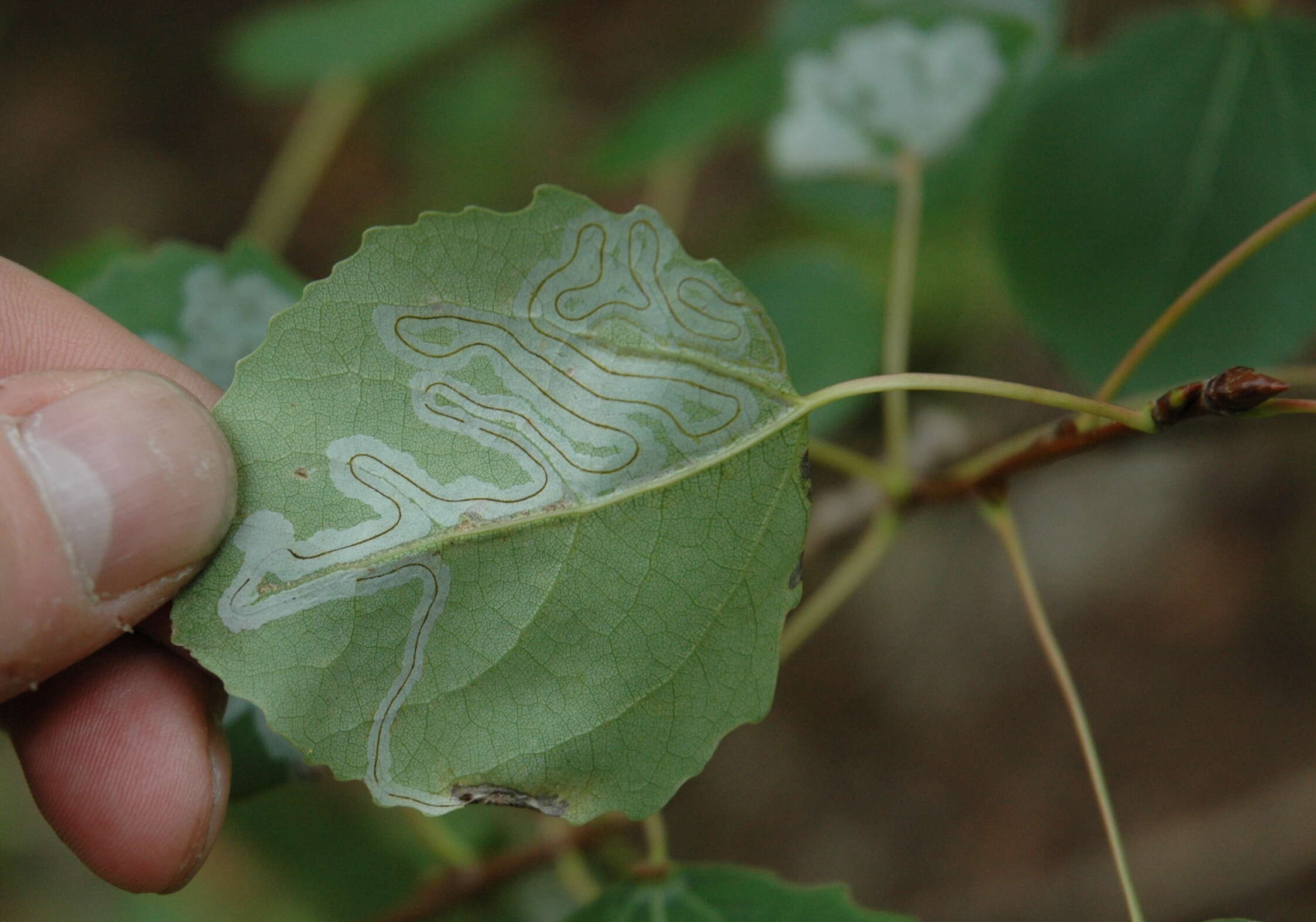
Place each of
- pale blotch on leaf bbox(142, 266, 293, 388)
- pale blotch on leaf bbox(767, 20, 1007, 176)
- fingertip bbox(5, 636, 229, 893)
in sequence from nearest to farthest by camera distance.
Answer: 1. fingertip bbox(5, 636, 229, 893)
2. pale blotch on leaf bbox(142, 266, 293, 388)
3. pale blotch on leaf bbox(767, 20, 1007, 176)

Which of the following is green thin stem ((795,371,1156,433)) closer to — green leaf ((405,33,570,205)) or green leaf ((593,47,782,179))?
green leaf ((593,47,782,179))

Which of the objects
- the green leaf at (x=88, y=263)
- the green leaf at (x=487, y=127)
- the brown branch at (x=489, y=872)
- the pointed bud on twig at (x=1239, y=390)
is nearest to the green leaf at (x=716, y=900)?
the brown branch at (x=489, y=872)

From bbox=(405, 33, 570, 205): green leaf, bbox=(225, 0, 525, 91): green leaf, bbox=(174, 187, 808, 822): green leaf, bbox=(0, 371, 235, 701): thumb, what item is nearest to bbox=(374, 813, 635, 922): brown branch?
bbox=(174, 187, 808, 822): green leaf

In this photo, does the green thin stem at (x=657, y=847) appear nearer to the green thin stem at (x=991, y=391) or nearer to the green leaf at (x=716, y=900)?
the green leaf at (x=716, y=900)

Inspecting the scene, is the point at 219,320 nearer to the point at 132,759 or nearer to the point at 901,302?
the point at 132,759

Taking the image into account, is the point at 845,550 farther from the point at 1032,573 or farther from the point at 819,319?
the point at 819,319

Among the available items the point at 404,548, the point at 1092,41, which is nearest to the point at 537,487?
the point at 404,548

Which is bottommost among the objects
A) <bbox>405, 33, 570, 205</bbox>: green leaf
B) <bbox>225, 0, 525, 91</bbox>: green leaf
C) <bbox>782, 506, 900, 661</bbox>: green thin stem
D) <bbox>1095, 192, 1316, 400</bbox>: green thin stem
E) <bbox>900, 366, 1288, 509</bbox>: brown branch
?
Result: <bbox>782, 506, 900, 661</bbox>: green thin stem
